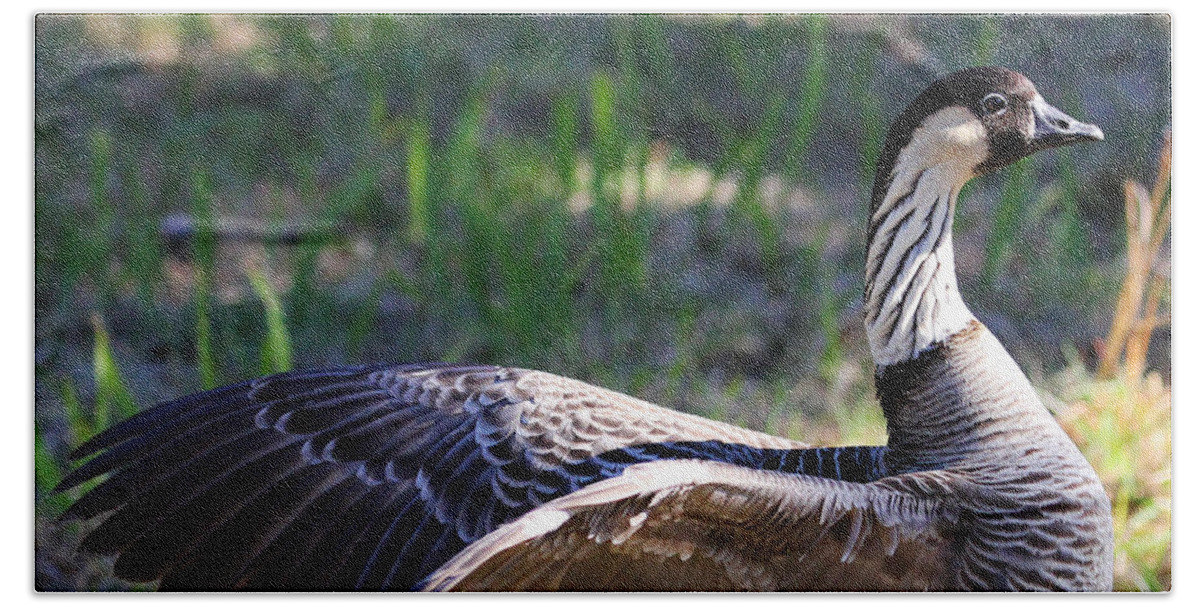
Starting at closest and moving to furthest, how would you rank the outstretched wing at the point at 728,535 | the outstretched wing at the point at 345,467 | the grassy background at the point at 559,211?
the outstretched wing at the point at 728,535
the outstretched wing at the point at 345,467
the grassy background at the point at 559,211

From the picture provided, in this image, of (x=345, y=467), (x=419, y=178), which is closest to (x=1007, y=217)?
(x=419, y=178)

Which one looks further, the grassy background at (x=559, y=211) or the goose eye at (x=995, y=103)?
the grassy background at (x=559, y=211)

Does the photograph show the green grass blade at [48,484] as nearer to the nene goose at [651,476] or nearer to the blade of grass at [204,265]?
the nene goose at [651,476]

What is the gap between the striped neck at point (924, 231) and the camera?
1.93 m

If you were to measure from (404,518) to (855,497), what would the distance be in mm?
714

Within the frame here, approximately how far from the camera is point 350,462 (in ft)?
6.47

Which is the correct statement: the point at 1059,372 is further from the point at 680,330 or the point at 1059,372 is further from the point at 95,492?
the point at 95,492

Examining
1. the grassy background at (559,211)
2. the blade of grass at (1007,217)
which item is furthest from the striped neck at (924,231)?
the blade of grass at (1007,217)

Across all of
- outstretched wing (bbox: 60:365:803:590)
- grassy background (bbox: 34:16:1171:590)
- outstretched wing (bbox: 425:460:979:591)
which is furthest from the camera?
grassy background (bbox: 34:16:1171:590)

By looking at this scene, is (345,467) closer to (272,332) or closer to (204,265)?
(272,332)

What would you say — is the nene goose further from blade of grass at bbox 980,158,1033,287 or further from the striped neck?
blade of grass at bbox 980,158,1033,287

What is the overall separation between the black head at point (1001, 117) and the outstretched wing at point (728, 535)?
21.3 inches

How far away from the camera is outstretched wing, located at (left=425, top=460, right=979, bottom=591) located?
5.70 feet

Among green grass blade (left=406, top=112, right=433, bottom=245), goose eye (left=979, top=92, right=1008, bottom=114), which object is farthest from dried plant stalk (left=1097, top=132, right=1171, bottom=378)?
green grass blade (left=406, top=112, right=433, bottom=245)
